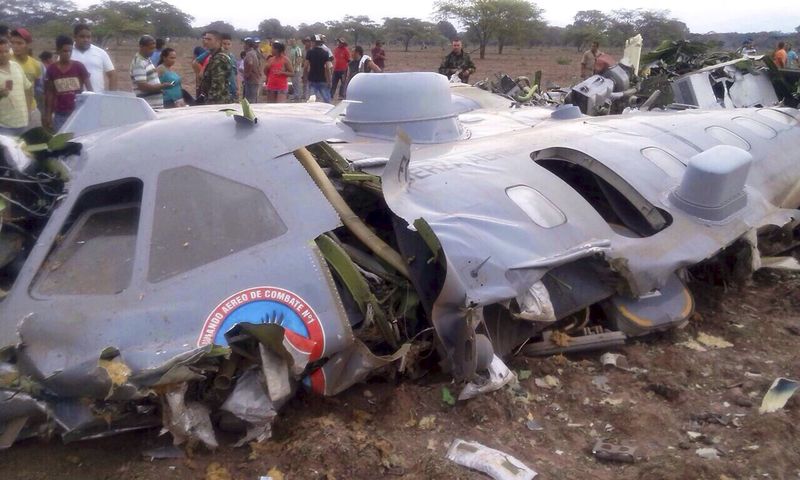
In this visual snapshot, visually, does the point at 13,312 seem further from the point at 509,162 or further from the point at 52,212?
the point at 509,162

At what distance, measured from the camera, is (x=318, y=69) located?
45.5 feet

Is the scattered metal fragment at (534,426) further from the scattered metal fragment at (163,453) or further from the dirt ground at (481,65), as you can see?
the dirt ground at (481,65)

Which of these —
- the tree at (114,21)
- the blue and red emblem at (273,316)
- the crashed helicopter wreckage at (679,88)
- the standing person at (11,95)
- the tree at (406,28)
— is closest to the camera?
the blue and red emblem at (273,316)

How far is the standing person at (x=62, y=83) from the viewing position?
8312 millimetres

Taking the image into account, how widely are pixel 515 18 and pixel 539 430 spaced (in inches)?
1989

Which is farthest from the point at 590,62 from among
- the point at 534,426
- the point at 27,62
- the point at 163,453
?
the point at 163,453

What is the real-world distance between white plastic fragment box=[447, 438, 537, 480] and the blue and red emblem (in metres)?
0.89

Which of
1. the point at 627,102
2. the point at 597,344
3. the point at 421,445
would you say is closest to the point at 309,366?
the point at 421,445

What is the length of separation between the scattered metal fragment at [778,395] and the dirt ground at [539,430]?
0.06m

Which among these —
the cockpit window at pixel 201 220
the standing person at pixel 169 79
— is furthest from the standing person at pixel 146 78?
the cockpit window at pixel 201 220

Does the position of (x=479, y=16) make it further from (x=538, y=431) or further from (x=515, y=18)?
(x=538, y=431)

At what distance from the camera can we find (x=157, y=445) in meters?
3.83

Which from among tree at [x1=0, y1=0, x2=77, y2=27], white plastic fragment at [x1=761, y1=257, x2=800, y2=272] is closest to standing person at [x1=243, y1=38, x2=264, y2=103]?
white plastic fragment at [x1=761, y1=257, x2=800, y2=272]

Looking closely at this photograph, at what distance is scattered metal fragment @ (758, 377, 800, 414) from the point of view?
14.6 ft
